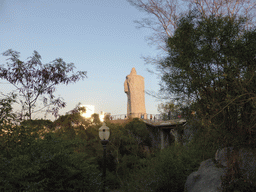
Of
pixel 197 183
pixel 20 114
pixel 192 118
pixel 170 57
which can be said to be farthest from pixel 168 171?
pixel 20 114

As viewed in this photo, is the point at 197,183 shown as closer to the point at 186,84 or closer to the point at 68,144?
the point at 186,84

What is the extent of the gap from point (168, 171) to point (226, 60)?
14.9 ft

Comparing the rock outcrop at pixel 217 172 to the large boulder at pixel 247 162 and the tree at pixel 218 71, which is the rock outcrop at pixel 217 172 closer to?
the large boulder at pixel 247 162

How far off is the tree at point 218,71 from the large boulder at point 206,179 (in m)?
1.21

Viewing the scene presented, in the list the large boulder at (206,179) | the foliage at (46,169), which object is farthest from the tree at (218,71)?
the foliage at (46,169)

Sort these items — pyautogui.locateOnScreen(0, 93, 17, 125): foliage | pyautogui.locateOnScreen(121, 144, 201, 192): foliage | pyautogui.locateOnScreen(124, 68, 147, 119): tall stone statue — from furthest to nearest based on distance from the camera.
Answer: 1. pyautogui.locateOnScreen(124, 68, 147, 119): tall stone statue
2. pyautogui.locateOnScreen(121, 144, 201, 192): foliage
3. pyautogui.locateOnScreen(0, 93, 17, 125): foliage

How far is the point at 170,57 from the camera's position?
26.8ft

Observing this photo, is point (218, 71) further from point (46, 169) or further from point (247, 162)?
point (46, 169)

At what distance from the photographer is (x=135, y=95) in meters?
34.1

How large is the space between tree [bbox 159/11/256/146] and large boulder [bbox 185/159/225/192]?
3.95ft

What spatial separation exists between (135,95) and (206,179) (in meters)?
26.7

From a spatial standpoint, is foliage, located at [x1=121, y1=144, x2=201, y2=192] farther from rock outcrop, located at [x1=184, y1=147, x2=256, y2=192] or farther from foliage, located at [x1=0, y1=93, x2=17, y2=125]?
foliage, located at [x1=0, y1=93, x2=17, y2=125]

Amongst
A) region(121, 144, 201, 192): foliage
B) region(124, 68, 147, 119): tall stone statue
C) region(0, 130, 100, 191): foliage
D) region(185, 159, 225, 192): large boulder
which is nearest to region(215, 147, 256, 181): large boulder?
region(185, 159, 225, 192): large boulder

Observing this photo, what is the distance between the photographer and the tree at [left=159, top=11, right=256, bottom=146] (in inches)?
255
